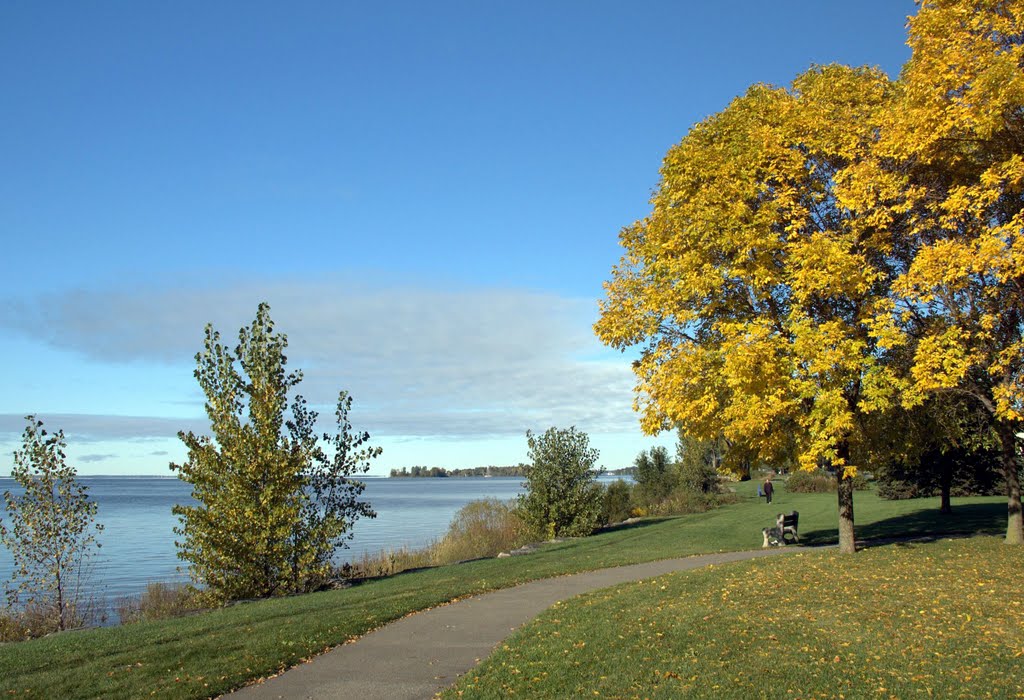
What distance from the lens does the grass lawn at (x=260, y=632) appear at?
8.12 meters

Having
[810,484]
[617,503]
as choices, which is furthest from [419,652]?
[810,484]

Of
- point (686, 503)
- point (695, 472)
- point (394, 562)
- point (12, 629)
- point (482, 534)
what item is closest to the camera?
point (12, 629)

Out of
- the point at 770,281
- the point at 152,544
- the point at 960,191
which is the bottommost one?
the point at 152,544

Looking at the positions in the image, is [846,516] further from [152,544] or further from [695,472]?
[152,544]

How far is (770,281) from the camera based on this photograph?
14570 mm

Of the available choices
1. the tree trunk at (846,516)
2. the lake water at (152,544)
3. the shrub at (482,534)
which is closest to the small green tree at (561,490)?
the shrub at (482,534)

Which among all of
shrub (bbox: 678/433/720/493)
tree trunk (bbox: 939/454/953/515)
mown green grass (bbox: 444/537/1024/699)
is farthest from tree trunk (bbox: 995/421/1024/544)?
shrub (bbox: 678/433/720/493)

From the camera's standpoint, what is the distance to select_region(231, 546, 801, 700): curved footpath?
773 centimetres

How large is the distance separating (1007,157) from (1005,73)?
242 centimetres

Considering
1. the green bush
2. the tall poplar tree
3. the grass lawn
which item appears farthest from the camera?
the green bush

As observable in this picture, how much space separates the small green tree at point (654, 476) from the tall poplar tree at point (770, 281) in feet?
89.9

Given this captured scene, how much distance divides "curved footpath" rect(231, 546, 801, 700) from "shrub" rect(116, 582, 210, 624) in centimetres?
713

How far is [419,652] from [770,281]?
9793 mm

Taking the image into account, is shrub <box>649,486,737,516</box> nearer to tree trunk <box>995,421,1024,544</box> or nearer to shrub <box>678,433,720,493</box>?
shrub <box>678,433,720,493</box>
